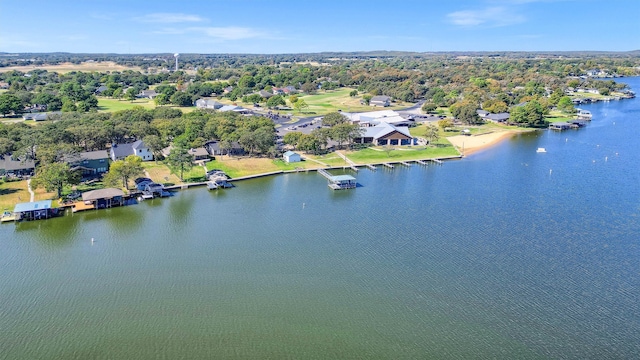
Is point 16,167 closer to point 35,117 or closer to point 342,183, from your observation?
point 342,183

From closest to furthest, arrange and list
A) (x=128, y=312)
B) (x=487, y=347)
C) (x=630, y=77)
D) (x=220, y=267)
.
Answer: (x=487, y=347)
(x=128, y=312)
(x=220, y=267)
(x=630, y=77)

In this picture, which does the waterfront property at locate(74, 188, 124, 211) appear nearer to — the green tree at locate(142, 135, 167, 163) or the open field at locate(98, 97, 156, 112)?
the green tree at locate(142, 135, 167, 163)

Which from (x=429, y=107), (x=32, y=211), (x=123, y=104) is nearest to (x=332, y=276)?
(x=32, y=211)

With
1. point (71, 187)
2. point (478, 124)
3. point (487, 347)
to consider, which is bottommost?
point (487, 347)

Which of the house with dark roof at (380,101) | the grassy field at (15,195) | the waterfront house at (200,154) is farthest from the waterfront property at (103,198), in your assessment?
the house with dark roof at (380,101)

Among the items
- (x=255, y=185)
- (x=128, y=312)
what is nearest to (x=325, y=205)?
(x=255, y=185)

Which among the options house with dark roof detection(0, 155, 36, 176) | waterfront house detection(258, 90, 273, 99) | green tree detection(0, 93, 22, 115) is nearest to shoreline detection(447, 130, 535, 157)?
house with dark roof detection(0, 155, 36, 176)

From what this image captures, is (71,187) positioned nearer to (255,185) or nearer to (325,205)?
(255,185)
